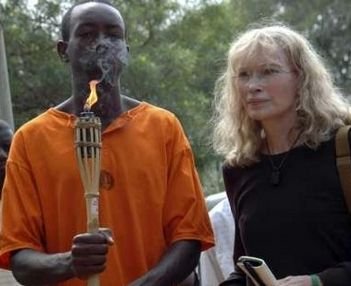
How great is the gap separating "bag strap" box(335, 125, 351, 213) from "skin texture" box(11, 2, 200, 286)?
57 centimetres

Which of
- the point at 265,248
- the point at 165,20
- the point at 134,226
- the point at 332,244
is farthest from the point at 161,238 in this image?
the point at 165,20

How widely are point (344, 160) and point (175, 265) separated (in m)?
0.71

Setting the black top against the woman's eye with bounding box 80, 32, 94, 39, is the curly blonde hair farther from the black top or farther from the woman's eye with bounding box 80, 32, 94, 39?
the woman's eye with bounding box 80, 32, 94, 39

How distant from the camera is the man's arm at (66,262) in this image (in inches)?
118

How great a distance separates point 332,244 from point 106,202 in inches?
32.4

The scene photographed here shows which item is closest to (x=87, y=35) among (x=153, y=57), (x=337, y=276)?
(x=337, y=276)

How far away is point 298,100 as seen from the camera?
3.66 m

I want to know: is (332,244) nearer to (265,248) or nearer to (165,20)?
(265,248)

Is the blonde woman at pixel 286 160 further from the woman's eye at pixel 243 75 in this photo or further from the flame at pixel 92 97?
the flame at pixel 92 97

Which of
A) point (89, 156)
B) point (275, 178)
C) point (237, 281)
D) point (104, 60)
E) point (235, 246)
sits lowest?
point (237, 281)

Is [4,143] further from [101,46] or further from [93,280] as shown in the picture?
[93,280]

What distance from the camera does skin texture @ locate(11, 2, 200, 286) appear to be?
11.0 ft

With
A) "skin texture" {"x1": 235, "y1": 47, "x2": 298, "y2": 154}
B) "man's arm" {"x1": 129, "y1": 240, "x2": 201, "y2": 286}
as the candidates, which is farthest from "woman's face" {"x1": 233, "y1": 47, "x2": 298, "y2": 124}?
"man's arm" {"x1": 129, "y1": 240, "x2": 201, "y2": 286}

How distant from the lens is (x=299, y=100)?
3.66 meters
